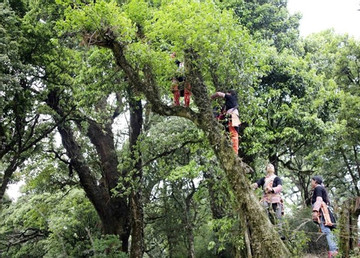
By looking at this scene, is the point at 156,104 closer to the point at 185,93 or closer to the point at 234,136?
the point at 185,93

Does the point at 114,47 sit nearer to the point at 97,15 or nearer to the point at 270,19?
the point at 97,15

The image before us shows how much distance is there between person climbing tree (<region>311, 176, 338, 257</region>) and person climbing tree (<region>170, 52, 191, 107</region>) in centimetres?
289

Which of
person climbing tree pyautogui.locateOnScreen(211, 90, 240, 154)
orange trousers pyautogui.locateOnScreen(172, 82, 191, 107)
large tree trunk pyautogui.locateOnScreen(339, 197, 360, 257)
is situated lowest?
large tree trunk pyautogui.locateOnScreen(339, 197, 360, 257)

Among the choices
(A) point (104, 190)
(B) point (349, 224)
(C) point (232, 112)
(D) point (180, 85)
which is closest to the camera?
(B) point (349, 224)

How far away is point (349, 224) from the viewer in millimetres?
4055

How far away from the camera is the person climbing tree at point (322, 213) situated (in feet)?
16.5

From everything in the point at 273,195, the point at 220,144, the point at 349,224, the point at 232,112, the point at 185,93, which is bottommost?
the point at 349,224

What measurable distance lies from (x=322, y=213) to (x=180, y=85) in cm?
361

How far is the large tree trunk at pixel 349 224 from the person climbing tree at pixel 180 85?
11.2 feet

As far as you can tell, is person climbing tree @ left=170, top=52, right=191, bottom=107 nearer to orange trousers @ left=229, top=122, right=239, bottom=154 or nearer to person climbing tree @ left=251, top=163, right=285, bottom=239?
orange trousers @ left=229, top=122, right=239, bottom=154

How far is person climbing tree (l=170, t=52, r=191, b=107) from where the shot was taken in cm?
611

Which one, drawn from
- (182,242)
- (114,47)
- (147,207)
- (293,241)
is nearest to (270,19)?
(114,47)

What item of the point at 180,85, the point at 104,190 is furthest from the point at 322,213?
the point at 104,190

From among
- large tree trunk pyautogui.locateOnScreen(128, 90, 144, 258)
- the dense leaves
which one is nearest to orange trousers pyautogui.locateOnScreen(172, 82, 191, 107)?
the dense leaves
